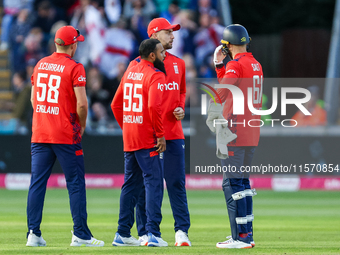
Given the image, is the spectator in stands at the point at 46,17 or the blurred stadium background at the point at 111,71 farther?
the spectator in stands at the point at 46,17

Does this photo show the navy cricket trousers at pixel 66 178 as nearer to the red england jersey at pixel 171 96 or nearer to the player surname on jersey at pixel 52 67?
the player surname on jersey at pixel 52 67

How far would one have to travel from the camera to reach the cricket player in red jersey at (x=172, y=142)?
290 inches

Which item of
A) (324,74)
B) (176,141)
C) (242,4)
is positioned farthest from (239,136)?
(242,4)

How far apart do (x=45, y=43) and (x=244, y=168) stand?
11.3 metres

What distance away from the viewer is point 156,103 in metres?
6.77

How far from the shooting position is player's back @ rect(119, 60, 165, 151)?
6.87 metres

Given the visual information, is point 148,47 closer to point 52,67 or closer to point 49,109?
point 52,67

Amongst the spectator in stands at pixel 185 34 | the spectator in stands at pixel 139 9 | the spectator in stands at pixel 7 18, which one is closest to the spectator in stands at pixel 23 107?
the spectator in stands at pixel 7 18

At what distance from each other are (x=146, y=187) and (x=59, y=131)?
1.11 m

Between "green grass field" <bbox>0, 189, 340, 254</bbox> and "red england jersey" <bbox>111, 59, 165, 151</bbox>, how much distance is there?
3.80ft

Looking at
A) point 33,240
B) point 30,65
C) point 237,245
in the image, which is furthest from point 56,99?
point 30,65

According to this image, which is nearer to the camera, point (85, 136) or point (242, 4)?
point (85, 136)

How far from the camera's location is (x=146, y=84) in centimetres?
686

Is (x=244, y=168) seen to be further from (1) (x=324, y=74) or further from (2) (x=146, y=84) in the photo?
(1) (x=324, y=74)
